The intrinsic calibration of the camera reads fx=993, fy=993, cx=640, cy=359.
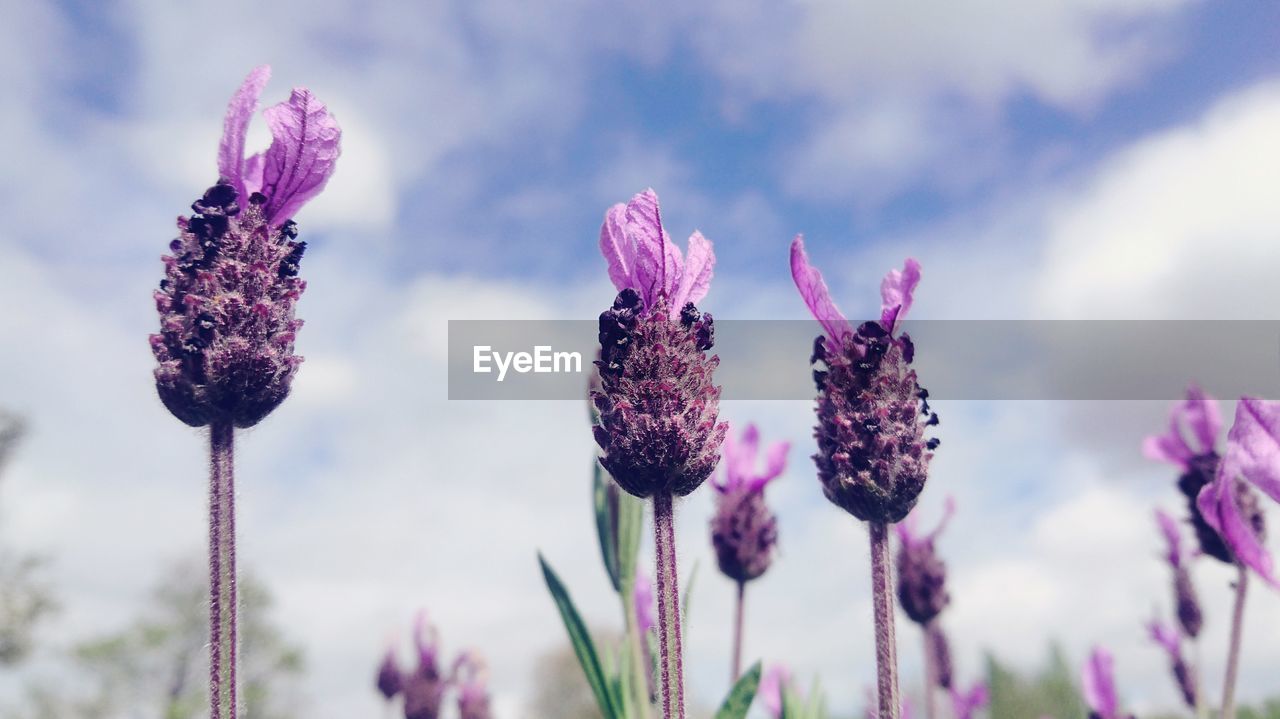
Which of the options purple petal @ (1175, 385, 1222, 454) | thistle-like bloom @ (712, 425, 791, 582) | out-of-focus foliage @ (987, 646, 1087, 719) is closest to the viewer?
thistle-like bloom @ (712, 425, 791, 582)

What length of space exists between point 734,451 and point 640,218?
83.3 inches

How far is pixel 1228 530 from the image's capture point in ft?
5.75

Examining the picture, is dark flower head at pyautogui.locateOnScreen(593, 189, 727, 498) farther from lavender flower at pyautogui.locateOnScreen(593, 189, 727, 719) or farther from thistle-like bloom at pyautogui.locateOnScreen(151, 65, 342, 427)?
thistle-like bloom at pyautogui.locateOnScreen(151, 65, 342, 427)

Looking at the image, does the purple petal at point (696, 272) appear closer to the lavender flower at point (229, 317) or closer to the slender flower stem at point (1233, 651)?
the lavender flower at point (229, 317)

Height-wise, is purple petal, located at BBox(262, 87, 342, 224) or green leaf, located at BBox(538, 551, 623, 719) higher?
purple petal, located at BBox(262, 87, 342, 224)

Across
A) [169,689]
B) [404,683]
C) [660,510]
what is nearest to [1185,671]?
[404,683]

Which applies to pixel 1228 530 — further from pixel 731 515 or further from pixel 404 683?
pixel 404 683

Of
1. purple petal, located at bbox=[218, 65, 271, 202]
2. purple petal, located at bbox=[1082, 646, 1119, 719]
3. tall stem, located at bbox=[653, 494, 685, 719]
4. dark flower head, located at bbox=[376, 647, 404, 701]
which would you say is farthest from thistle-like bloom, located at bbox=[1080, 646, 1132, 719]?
purple petal, located at bbox=[218, 65, 271, 202]

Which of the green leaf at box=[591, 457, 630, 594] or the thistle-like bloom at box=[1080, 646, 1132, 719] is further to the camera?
the thistle-like bloom at box=[1080, 646, 1132, 719]

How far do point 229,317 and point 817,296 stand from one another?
117cm

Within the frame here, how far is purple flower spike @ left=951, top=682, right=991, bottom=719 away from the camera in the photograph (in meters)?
5.38

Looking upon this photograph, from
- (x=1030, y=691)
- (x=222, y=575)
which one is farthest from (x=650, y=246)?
(x=1030, y=691)

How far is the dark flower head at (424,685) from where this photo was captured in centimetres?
494

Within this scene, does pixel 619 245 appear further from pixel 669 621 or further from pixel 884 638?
pixel 884 638
